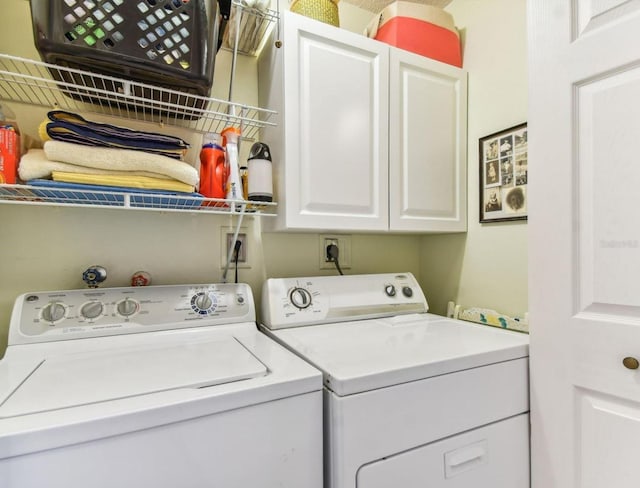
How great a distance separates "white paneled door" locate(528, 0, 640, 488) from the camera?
0.86 m

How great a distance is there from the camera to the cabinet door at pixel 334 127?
1.21 m

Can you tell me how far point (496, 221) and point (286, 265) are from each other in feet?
3.11

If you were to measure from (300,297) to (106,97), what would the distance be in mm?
955

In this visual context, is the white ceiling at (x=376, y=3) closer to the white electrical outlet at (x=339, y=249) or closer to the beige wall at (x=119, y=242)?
the beige wall at (x=119, y=242)

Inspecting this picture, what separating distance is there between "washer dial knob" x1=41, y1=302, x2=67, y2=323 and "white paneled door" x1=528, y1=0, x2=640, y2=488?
1.47m

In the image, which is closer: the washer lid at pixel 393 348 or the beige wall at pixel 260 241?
the washer lid at pixel 393 348

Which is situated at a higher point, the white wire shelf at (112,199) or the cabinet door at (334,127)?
the cabinet door at (334,127)

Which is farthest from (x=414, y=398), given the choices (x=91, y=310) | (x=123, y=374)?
(x=91, y=310)

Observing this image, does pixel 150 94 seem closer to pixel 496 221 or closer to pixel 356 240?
pixel 356 240

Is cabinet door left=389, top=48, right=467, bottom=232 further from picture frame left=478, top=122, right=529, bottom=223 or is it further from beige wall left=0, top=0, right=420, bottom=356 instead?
beige wall left=0, top=0, right=420, bottom=356

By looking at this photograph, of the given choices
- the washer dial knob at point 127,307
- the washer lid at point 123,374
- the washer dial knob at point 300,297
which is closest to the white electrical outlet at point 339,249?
the washer dial knob at point 300,297

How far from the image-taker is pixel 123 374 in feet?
2.55

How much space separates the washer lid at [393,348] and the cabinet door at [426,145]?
44 centimetres

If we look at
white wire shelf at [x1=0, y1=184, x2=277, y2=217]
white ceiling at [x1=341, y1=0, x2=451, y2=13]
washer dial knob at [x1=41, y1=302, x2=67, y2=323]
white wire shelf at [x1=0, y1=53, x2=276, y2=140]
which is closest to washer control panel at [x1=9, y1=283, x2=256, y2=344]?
washer dial knob at [x1=41, y1=302, x2=67, y2=323]
